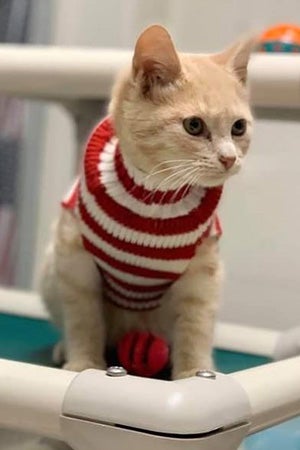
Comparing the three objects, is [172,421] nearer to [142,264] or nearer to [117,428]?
[117,428]

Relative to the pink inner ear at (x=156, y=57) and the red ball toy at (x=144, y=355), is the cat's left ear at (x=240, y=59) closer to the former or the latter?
the pink inner ear at (x=156, y=57)

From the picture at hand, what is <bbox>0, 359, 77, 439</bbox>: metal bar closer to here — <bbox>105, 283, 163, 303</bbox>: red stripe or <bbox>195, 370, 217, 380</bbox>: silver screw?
<bbox>195, 370, 217, 380</bbox>: silver screw

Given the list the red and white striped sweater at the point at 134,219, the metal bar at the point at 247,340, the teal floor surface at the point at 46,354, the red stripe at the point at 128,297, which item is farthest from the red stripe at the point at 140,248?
the metal bar at the point at 247,340

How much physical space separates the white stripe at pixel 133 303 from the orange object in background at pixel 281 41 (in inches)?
17.1

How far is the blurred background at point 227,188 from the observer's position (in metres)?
1.66

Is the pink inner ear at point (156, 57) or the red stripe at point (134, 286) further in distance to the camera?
the red stripe at point (134, 286)

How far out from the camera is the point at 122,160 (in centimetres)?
96

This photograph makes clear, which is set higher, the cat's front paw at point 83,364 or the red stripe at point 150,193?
the red stripe at point 150,193

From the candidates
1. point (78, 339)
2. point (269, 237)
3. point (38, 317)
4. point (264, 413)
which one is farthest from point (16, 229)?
point (264, 413)

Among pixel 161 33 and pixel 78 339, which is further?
pixel 78 339

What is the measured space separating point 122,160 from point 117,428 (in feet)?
1.36

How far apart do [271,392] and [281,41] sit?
0.70 metres

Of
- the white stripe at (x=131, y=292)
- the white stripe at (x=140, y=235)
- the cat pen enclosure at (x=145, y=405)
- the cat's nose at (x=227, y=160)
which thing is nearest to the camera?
the cat pen enclosure at (x=145, y=405)

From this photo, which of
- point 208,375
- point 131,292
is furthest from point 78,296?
point 208,375
